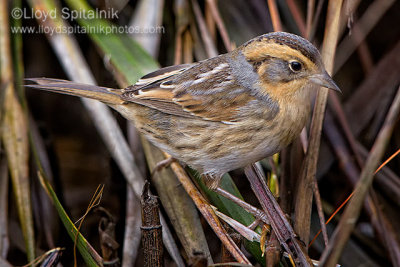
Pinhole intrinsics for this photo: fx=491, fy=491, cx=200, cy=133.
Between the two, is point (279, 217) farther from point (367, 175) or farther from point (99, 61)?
point (99, 61)

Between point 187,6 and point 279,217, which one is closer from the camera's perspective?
point 279,217

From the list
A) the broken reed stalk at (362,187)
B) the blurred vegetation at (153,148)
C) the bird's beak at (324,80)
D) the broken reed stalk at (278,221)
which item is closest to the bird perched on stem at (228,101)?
the bird's beak at (324,80)

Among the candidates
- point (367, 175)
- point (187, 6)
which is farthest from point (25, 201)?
point (367, 175)

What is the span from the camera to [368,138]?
3053mm

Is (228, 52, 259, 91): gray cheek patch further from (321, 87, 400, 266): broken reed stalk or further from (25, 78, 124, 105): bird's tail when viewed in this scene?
(321, 87, 400, 266): broken reed stalk

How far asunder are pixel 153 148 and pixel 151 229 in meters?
0.87

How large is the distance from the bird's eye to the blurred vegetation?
1.29 ft

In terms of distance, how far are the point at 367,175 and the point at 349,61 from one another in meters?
2.10

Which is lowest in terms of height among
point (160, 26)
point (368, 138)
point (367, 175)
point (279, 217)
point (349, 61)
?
point (279, 217)

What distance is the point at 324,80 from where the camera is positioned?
6.86 ft

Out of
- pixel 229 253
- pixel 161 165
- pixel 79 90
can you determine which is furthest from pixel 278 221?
pixel 79 90

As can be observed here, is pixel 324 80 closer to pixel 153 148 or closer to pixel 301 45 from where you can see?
pixel 301 45

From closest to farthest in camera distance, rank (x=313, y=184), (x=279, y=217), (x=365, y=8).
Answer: (x=279, y=217) < (x=313, y=184) < (x=365, y=8)

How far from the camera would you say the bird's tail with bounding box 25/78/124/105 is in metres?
2.39
